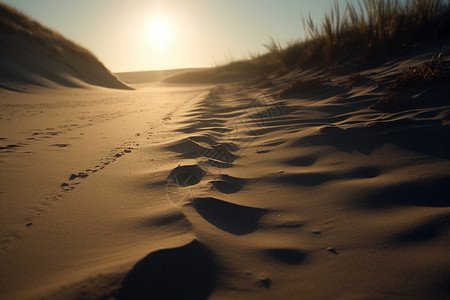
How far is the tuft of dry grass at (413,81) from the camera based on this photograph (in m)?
2.47

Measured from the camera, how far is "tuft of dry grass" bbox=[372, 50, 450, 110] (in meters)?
2.47

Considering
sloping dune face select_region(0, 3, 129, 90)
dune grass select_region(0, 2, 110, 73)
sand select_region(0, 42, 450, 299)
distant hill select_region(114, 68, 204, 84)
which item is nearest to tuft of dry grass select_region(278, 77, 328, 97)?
sand select_region(0, 42, 450, 299)

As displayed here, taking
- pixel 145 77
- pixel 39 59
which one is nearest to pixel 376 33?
pixel 39 59

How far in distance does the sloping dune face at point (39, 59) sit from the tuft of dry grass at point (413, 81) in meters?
6.14

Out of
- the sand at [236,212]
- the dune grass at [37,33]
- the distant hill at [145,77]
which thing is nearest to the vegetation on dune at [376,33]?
the sand at [236,212]

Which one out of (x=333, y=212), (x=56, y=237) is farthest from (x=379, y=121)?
(x=56, y=237)

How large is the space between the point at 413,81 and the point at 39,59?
9.46 m

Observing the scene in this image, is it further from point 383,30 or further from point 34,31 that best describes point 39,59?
point 383,30

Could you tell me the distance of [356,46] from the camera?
18.6ft

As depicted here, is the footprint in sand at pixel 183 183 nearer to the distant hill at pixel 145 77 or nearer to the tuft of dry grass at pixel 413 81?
the tuft of dry grass at pixel 413 81

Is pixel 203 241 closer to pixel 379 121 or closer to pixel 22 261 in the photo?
pixel 22 261

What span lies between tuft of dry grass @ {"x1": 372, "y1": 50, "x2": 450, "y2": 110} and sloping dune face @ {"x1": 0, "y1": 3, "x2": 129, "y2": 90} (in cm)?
614

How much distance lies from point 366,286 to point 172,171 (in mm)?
1180

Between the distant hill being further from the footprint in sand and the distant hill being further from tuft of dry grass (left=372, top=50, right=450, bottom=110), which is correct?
the footprint in sand
